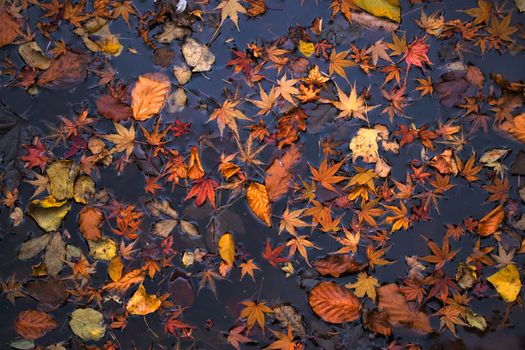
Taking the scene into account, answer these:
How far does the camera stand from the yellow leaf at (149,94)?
2141 mm

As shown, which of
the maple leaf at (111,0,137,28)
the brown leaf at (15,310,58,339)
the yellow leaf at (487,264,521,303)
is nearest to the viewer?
the yellow leaf at (487,264,521,303)

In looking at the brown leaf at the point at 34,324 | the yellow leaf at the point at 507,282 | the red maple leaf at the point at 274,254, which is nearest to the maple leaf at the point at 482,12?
the yellow leaf at the point at 507,282

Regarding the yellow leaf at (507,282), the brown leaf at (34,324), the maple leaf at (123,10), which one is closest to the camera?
the yellow leaf at (507,282)

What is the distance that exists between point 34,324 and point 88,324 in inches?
10.3

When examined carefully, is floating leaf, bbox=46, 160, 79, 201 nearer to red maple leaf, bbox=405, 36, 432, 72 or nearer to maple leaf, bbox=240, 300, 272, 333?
maple leaf, bbox=240, 300, 272, 333

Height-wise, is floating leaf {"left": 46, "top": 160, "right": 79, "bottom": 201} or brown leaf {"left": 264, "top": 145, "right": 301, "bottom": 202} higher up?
brown leaf {"left": 264, "top": 145, "right": 301, "bottom": 202}

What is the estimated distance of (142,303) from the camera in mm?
2074

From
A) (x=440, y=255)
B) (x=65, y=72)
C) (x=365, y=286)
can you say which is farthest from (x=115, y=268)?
(x=440, y=255)

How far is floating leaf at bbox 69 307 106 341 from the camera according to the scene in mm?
2092

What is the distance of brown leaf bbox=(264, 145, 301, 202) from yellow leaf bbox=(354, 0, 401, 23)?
744mm

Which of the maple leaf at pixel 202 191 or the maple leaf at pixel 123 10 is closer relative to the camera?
the maple leaf at pixel 202 191

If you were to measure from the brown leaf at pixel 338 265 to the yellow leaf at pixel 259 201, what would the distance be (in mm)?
295

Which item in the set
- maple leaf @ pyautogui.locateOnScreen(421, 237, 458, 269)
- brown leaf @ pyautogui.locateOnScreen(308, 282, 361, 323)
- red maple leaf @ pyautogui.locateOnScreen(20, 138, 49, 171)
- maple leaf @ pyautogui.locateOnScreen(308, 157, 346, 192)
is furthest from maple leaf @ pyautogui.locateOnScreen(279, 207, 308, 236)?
red maple leaf @ pyautogui.locateOnScreen(20, 138, 49, 171)

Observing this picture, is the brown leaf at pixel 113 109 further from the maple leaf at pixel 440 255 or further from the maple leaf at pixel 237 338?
the maple leaf at pixel 440 255
